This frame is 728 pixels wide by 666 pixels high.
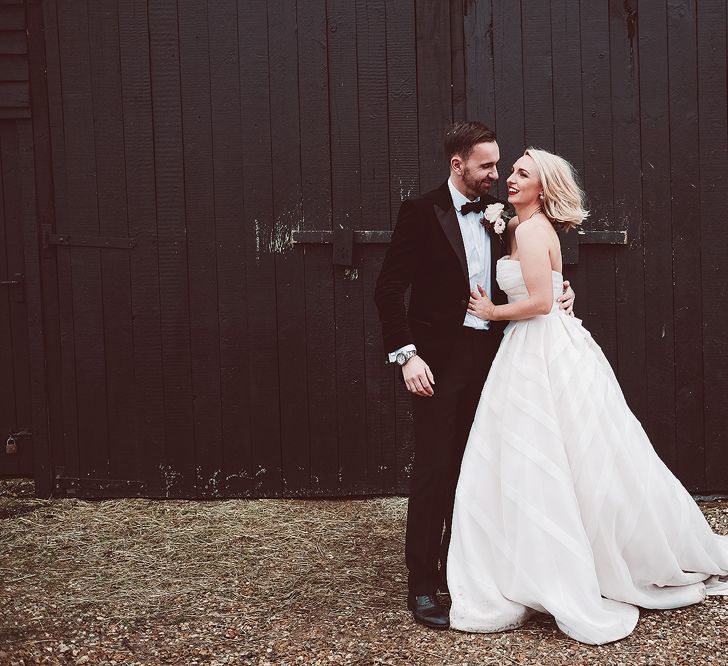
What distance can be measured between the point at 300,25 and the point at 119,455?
2.61 metres

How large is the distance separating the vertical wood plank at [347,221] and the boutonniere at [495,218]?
5.35 feet

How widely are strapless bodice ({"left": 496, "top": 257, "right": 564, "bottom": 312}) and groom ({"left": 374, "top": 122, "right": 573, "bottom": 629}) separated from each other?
0.10 m

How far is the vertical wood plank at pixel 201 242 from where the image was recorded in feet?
16.8

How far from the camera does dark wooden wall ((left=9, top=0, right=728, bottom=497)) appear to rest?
5094 millimetres

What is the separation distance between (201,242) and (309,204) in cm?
64

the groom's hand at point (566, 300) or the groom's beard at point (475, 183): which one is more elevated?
the groom's beard at point (475, 183)

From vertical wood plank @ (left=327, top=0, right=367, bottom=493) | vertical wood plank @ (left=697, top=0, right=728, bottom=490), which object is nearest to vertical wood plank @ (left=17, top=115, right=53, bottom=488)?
vertical wood plank @ (left=327, top=0, right=367, bottom=493)

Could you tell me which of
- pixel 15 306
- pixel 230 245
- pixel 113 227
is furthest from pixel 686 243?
pixel 15 306

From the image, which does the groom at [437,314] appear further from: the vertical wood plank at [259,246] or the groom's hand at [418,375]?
the vertical wood plank at [259,246]

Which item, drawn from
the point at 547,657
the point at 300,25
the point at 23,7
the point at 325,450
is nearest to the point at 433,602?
the point at 547,657

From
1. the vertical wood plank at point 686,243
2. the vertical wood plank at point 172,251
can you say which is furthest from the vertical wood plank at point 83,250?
the vertical wood plank at point 686,243

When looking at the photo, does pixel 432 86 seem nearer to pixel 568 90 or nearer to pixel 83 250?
pixel 568 90

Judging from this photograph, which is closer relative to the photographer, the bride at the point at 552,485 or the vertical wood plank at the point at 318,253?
the bride at the point at 552,485

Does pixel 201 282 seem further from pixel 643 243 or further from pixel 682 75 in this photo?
pixel 682 75
